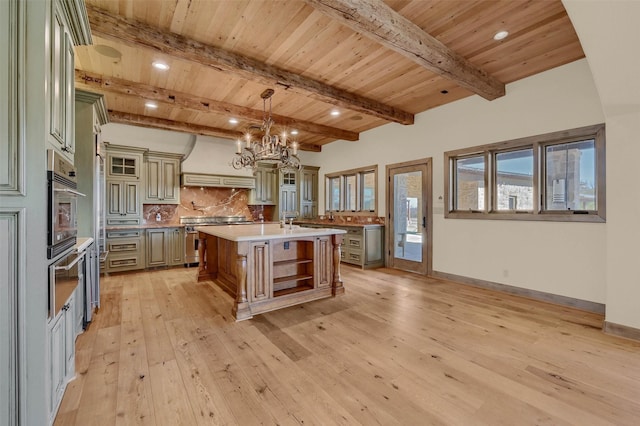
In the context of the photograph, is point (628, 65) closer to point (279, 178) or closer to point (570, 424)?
point (570, 424)

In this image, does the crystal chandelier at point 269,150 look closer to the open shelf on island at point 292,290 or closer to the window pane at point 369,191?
the open shelf on island at point 292,290

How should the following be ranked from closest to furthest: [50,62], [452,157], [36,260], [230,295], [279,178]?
[36,260] < [50,62] < [230,295] < [452,157] < [279,178]

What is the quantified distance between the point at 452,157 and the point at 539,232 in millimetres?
1652

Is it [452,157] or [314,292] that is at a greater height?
[452,157]

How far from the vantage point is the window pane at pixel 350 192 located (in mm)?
6766

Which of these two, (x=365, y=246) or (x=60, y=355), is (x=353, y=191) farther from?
(x=60, y=355)

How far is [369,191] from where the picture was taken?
20.8 feet

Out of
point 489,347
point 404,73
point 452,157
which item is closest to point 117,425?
point 489,347

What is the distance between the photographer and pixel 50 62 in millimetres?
1423

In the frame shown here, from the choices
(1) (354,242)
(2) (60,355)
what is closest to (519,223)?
(1) (354,242)

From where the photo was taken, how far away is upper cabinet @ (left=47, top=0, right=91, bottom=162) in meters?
1.45

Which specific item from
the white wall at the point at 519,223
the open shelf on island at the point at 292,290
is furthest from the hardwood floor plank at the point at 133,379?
the white wall at the point at 519,223

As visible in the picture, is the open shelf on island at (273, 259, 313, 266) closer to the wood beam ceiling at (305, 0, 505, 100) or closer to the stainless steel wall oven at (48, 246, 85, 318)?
the stainless steel wall oven at (48, 246, 85, 318)

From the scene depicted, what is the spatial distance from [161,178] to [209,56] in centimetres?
353
